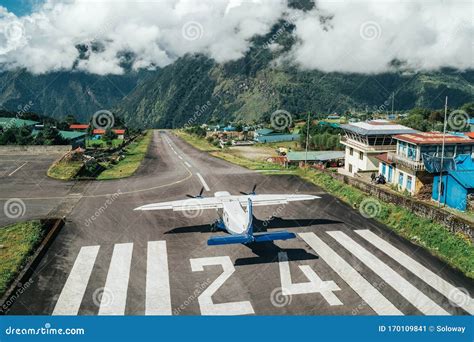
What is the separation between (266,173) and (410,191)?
22.5 m

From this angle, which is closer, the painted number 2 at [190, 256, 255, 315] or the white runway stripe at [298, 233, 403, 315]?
the painted number 2 at [190, 256, 255, 315]

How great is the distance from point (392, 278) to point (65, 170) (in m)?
53.8

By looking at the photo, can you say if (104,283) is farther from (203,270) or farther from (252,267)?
(252,267)

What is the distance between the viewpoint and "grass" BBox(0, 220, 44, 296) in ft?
83.5

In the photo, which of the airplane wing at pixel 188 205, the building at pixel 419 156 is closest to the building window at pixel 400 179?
the building at pixel 419 156

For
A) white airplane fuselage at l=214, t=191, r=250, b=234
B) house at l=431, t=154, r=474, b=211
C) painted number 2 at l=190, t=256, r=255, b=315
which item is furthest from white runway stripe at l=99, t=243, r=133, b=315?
house at l=431, t=154, r=474, b=211

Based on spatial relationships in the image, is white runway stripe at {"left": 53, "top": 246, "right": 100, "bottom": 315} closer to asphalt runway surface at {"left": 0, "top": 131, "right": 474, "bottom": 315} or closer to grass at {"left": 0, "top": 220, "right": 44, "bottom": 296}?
asphalt runway surface at {"left": 0, "top": 131, "right": 474, "bottom": 315}

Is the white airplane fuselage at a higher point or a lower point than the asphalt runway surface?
higher

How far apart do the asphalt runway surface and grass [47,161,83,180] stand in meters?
14.8

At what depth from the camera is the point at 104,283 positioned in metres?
24.9

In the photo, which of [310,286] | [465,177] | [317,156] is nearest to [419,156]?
[465,177]

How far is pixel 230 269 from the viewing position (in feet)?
88.0

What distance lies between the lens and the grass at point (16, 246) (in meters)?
25.4

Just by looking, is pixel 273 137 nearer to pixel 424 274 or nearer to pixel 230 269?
pixel 424 274
